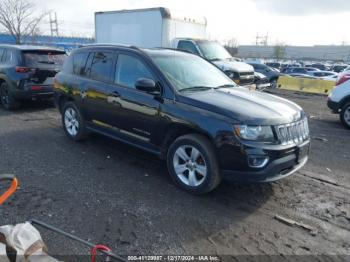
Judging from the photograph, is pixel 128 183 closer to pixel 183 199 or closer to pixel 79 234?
pixel 183 199

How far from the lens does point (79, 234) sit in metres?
3.12

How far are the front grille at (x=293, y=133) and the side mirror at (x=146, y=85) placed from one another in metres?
1.71

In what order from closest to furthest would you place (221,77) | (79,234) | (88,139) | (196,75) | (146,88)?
(79,234), (146,88), (196,75), (221,77), (88,139)

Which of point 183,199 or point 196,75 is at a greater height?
point 196,75

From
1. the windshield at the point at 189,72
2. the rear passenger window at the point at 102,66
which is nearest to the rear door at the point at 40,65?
the rear passenger window at the point at 102,66

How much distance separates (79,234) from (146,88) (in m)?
2.06

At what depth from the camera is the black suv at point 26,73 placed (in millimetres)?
8109

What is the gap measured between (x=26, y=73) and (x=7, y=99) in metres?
1.16

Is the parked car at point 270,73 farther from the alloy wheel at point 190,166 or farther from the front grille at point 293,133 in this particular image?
the alloy wheel at point 190,166

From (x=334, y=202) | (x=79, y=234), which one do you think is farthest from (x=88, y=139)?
(x=334, y=202)

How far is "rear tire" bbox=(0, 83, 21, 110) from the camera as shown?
8438 millimetres

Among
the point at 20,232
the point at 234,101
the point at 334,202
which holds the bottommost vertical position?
the point at 334,202

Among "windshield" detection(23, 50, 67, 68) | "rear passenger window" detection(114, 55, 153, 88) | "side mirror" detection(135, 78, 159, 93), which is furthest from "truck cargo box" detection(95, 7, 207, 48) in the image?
"side mirror" detection(135, 78, 159, 93)

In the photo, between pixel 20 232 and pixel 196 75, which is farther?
pixel 196 75
